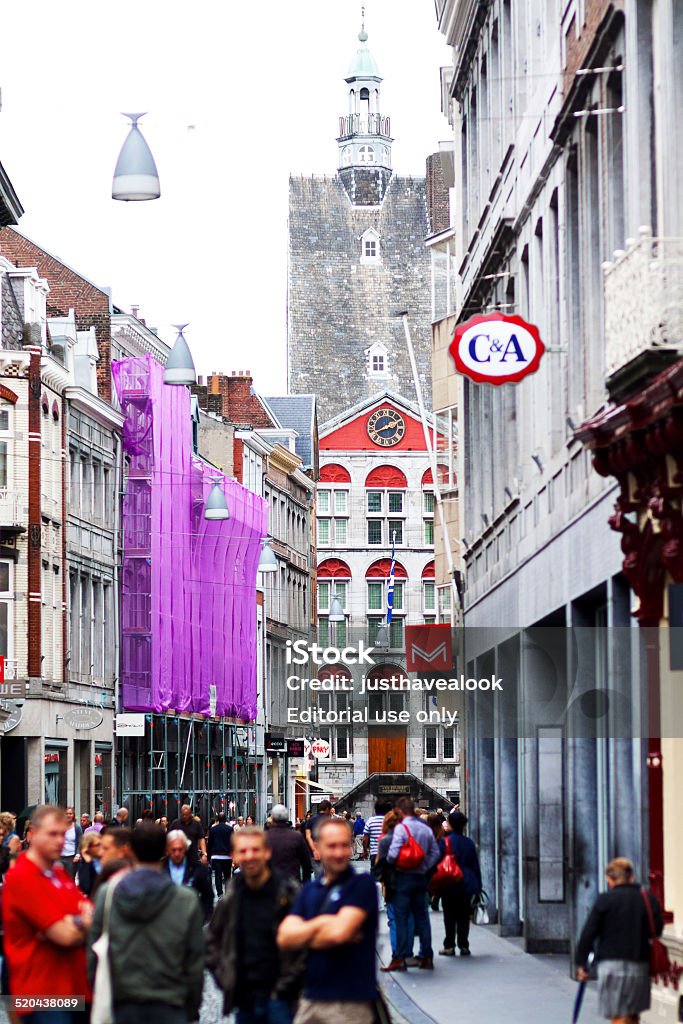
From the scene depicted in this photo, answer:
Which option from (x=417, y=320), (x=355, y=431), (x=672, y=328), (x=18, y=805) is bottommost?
(x=18, y=805)

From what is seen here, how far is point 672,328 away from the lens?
14.5 metres

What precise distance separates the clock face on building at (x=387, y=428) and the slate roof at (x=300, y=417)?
1069 centimetres

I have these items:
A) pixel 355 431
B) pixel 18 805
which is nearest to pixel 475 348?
pixel 18 805

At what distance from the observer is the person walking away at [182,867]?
755 inches

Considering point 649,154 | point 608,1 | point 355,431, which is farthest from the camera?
point 355,431

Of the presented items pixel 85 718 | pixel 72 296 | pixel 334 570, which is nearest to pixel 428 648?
pixel 85 718

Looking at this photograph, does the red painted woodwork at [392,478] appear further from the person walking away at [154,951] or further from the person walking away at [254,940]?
the person walking away at [154,951]

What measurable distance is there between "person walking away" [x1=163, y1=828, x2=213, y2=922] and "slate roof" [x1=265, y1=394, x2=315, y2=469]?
266 ft

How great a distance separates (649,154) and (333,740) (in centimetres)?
1586

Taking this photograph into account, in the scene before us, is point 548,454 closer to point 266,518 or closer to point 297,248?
point 266,518

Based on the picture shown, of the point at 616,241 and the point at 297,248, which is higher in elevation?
the point at 297,248

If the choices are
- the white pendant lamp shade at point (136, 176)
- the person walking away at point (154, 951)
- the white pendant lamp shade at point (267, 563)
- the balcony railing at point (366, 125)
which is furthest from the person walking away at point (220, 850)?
the balcony railing at point (366, 125)

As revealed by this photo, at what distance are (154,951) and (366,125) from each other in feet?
458

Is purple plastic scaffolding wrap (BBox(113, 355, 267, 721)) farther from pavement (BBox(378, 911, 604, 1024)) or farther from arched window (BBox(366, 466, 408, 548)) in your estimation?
arched window (BBox(366, 466, 408, 548))
